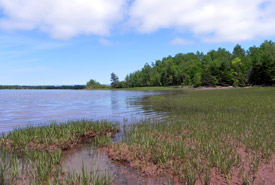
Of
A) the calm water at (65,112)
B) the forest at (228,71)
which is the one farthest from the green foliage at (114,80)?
the calm water at (65,112)

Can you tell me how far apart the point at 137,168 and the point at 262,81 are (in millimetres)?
97557

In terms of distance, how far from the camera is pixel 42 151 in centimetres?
891

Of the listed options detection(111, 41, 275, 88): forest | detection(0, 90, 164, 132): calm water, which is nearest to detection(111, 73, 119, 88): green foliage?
detection(111, 41, 275, 88): forest

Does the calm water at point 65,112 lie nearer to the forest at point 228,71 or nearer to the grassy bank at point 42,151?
the grassy bank at point 42,151

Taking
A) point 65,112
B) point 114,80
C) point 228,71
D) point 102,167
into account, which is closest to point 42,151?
point 102,167

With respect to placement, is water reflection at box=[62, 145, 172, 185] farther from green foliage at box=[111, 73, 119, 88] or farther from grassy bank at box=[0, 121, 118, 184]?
green foliage at box=[111, 73, 119, 88]

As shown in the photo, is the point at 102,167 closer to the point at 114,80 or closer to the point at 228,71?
the point at 228,71

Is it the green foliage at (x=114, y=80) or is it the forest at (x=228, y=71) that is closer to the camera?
the forest at (x=228, y=71)

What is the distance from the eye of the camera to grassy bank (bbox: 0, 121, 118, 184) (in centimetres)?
639

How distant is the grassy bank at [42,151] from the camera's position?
251 inches

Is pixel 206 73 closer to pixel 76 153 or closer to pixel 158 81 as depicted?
pixel 158 81

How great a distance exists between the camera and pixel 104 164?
316 inches

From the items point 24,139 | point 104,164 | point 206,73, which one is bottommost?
point 104,164

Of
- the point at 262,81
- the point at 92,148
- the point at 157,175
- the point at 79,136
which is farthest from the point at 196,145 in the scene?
the point at 262,81
